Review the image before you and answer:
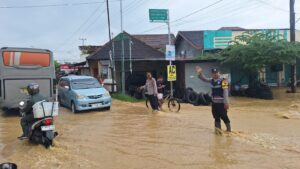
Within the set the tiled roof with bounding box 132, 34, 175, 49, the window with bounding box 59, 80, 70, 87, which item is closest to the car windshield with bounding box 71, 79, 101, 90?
the window with bounding box 59, 80, 70, 87

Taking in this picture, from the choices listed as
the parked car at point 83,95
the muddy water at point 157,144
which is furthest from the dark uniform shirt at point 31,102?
the parked car at point 83,95

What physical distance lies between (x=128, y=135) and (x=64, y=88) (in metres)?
8.19

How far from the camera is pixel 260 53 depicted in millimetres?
23641

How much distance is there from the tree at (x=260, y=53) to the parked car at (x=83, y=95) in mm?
9536

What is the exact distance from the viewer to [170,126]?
13.1 meters

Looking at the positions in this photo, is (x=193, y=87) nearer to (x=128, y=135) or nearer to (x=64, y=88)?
(x=64, y=88)

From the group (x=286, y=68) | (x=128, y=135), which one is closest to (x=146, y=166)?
(x=128, y=135)

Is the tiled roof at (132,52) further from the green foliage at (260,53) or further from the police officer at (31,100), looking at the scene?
the police officer at (31,100)

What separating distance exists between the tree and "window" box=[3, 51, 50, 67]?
11603 millimetres

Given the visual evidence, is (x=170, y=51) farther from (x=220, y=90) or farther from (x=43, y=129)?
(x=43, y=129)

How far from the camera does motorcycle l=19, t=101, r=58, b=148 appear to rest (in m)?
9.01

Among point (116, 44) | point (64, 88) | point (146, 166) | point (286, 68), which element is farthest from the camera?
point (116, 44)

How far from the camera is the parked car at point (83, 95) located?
17.3 m

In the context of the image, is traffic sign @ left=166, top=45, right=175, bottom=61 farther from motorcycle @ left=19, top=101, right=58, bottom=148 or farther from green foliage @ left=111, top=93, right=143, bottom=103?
motorcycle @ left=19, top=101, right=58, bottom=148
